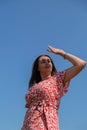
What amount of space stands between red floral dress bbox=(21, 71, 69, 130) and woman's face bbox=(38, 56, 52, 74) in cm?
21

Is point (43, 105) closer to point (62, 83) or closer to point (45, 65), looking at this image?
point (62, 83)

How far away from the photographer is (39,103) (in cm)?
524

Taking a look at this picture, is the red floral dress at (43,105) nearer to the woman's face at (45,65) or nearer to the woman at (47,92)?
the woman at (47,92)

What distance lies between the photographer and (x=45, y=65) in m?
5.62

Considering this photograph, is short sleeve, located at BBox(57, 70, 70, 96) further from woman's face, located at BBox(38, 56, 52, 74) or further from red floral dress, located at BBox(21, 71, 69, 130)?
woman's face, located at BBox(38, 56, 52, 74)

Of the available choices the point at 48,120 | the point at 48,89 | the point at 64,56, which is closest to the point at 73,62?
the point at 64,56

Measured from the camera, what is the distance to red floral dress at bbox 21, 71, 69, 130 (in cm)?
509

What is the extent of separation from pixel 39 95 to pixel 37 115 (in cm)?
29

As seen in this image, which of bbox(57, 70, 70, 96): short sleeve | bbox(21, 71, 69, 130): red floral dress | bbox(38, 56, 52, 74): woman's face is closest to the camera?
bbox(21, 71, 69, 130): red floral dress

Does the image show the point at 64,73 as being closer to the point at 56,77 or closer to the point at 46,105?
Answer: the point at 56,77

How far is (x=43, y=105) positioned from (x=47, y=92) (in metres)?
0.20

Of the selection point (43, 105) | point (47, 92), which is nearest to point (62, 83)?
point (47, 92)

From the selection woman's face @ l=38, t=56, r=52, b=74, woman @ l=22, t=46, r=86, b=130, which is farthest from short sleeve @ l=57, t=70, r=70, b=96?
woman's face @ l=38, t=56, r=52, b=74

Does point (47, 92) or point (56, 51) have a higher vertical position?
point (56, 51)
